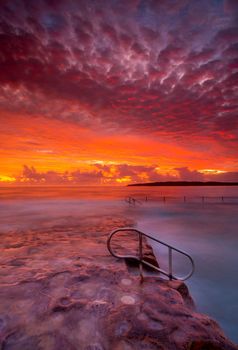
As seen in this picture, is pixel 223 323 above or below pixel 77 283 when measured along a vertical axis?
below

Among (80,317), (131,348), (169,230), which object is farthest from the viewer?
(169,230)

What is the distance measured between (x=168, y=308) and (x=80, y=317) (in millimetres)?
1852

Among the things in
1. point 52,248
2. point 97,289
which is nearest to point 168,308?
point 97,289

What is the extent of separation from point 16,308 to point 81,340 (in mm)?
1666

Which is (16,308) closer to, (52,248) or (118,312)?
(118,312)

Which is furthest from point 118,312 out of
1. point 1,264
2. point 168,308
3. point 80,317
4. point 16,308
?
point 1,264

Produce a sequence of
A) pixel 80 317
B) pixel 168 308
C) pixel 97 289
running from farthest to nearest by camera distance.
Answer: pixel 97 289, pixel 168 308, pixel 80 317

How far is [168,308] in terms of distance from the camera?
4.29 m

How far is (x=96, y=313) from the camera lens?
13.2 ft

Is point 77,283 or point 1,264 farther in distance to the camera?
point 1,264

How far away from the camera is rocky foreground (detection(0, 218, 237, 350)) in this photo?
11.1 ft

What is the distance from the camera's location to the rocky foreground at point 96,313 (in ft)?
11.1

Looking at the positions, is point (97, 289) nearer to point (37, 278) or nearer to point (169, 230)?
point (37, 278)

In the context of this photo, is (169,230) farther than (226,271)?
Yes
